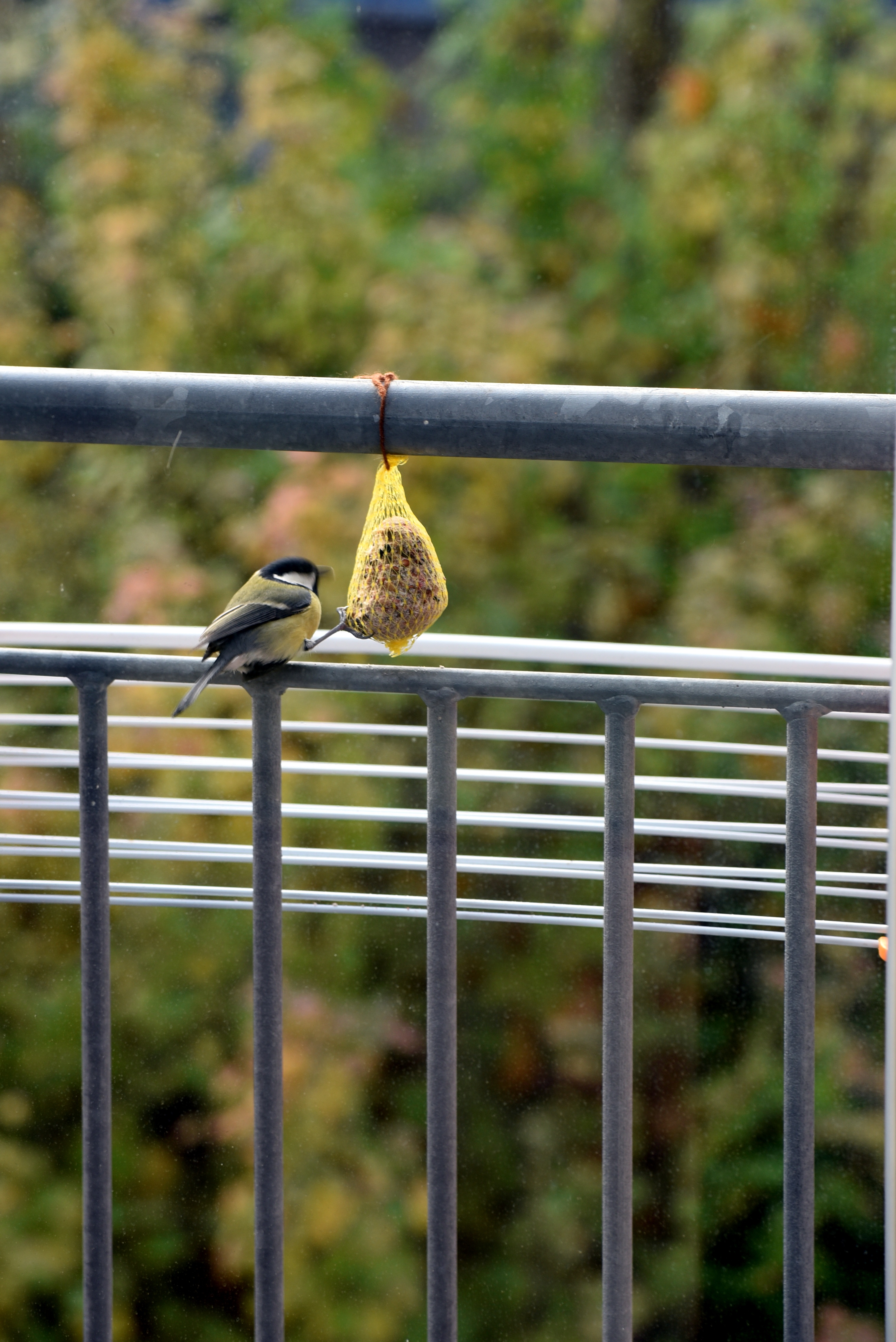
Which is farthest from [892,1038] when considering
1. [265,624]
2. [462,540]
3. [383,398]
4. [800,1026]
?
[462,540]

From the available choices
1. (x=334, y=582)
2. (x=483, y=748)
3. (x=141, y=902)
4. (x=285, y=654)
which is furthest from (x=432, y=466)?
(x=285, y=654)

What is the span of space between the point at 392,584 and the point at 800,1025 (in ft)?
1.53

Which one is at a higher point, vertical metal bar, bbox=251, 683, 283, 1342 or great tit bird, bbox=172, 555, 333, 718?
great tit bird, bbox=172, 555, 333, 718

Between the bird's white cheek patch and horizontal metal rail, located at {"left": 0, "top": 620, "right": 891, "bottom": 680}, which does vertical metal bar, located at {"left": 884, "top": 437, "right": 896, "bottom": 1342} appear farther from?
horizontal metal rail, located at {"left": 0, "top": 620, "right": 891, "bottom": 680}

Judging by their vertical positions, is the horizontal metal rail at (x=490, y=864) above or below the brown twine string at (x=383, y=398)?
below

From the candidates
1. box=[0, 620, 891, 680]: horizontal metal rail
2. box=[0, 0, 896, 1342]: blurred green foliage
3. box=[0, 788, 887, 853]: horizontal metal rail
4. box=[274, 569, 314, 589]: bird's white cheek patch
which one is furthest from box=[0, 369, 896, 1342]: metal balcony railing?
box=[0, 0, 896, 1342]: blurred green foliage

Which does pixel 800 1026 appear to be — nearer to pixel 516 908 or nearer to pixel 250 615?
pixel 516 908

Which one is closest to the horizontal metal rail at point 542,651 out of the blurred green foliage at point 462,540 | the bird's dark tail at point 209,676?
the bird's dark tail at point 209,676

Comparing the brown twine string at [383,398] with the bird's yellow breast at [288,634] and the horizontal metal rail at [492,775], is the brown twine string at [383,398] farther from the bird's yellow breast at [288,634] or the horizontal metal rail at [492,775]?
the horizontal metal rail at [492,775]

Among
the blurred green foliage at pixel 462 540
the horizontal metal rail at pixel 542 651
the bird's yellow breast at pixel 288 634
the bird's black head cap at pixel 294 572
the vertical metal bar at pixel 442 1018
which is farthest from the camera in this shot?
the blurred green foliage at pixel 462 540

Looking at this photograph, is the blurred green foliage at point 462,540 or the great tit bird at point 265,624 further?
the blurred green foliage at point 462,540

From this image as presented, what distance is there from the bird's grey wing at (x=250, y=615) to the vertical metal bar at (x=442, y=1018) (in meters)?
0.19

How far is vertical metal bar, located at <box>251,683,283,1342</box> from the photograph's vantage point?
0.94m

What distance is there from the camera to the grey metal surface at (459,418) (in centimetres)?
80
